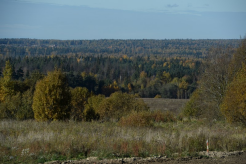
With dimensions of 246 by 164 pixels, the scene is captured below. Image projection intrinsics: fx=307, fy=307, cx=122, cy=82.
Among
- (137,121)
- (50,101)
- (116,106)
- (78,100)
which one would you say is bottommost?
(116,106)

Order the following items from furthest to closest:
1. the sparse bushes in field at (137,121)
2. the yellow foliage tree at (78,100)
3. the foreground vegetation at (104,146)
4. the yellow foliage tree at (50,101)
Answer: the yellow foliage tree at (78,100) → the yellow foliage tree at (50,101) → the sparse bushes in field at (137,121) → the foreground vegetation at (104,146)

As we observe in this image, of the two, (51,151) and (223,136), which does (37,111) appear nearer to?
(51,151)

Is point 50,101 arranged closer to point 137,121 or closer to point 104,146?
point 137,121

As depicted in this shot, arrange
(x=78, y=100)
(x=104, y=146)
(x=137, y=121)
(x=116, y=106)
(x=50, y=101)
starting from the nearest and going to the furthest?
(x=104, y=146)
(x=137, y=121)
(x=50, y=101)
(x=116, y=106)
(x=78, y=100)

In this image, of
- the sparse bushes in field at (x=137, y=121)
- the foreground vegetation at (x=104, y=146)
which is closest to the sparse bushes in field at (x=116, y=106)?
the sparse bushes in field at (x=137, y=121)

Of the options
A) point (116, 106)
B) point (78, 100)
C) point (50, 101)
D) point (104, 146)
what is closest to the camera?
point (104, 146)

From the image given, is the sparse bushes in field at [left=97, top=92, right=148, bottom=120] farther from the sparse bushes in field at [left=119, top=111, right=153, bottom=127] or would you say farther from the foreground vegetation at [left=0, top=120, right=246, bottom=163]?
the foreground vegetation at [left=0, top=120, right=246, bottom=163]

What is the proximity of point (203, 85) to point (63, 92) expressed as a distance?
38.2 ft

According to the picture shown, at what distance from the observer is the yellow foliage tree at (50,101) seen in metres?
23.2

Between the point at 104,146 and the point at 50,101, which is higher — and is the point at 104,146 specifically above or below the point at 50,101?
below

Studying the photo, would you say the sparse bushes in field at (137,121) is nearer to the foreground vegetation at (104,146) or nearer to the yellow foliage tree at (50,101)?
the foreground vegetation at (104,146)

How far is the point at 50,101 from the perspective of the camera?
2320 cm

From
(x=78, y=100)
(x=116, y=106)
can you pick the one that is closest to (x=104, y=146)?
(x=116, y=106)

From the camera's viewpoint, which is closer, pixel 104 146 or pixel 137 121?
pixel 104 146
